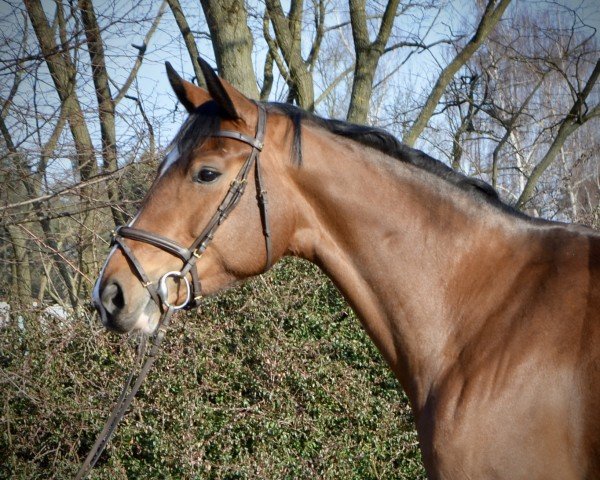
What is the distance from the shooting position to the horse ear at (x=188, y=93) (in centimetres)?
255

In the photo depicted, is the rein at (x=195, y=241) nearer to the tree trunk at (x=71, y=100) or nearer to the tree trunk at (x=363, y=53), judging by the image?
the tree trunk at (x=71, y=100)

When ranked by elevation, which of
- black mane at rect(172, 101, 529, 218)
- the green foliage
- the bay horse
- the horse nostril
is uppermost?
black mane at rect(172, 101, 529, 218)

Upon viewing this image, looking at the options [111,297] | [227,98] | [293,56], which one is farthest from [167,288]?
[293,56]

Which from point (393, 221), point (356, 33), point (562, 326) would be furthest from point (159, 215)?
point (356, 33)

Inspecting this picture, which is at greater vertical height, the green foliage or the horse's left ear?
the horse's left ear

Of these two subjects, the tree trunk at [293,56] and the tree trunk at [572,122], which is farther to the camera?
the tree trunk at [572,122]

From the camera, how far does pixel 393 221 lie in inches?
95.4

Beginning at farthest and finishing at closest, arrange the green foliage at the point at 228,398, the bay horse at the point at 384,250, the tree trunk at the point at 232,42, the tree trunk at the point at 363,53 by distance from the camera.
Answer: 1. the tree trunk at the point at 363,53
2. the tree trunk at the point at 232,42
3. the green foliage at the point at 228,398
4. the bay horse at the point at 384,250

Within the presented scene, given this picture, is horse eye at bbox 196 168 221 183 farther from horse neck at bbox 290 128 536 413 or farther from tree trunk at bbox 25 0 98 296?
tree trunk at bbox 25 0 98 296

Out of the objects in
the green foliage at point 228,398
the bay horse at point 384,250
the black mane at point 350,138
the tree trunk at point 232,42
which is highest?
the tree trunk at point 232,42

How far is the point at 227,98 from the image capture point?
235 cm

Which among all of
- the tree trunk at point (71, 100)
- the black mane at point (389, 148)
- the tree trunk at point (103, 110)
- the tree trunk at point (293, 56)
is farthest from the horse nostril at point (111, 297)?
the tree trunk at point (293, 56)

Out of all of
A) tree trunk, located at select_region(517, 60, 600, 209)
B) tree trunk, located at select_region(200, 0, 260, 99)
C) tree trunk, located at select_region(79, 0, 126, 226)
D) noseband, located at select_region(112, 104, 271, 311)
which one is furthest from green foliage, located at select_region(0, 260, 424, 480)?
tree trunk, located at select_region(517, 60, 600, 209)

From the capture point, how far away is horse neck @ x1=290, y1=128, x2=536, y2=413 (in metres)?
2.36
